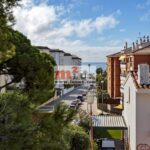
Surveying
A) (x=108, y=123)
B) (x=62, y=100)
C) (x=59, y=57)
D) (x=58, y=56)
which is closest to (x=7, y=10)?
(x=62, y=100)

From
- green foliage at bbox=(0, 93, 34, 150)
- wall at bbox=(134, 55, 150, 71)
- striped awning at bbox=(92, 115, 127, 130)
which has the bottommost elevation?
striped awning at bbox=(92, 115, 127, 130)

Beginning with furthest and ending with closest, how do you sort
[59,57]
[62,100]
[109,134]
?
[59,57], [109,134], [62,100]

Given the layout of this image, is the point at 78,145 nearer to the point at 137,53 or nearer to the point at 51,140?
the point at 51,140

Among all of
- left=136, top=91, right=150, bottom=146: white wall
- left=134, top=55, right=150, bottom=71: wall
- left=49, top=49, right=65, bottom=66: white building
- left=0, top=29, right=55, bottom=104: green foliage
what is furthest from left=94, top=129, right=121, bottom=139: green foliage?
left=49, top=49, right=65, bottom=66: white building

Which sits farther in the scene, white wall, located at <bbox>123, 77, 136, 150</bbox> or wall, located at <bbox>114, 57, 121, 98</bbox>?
wall, located at <bbox>114, 57, 121, 98</bbox>

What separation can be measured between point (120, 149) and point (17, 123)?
21814 mm

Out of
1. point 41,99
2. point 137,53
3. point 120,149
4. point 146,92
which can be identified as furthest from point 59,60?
point 41,99

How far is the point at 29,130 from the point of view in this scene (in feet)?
23.6

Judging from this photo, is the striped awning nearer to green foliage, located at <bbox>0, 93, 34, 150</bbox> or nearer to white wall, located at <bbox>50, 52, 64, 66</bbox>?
green foliage, located at <bbox>0, 93, 34, 150</bbox>

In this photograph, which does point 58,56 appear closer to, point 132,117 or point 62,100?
point 132,117

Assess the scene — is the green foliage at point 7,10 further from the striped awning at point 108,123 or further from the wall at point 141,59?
the wall at point 141,59

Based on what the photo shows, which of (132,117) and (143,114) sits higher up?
(143,114)

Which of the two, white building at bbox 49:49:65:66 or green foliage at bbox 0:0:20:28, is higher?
white building at bbox 49:49:65:66

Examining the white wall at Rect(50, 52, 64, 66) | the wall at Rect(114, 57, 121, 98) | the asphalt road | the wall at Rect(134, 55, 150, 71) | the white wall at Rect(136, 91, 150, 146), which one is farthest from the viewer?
the white wall at Rect(50, 52, 64, 66)
